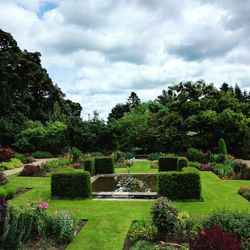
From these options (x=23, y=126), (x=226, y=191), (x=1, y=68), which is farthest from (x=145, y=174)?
(x=1, y=68)

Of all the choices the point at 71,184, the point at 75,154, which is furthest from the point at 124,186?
the point at 75,154

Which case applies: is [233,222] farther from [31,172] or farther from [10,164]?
[10,164]

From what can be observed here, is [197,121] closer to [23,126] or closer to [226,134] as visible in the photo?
[226,134]

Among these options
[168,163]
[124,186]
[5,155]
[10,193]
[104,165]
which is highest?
[5,155]

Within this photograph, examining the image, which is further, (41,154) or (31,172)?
(41,154)

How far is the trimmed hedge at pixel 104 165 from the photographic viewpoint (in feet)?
61.5

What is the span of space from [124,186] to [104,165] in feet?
14.3

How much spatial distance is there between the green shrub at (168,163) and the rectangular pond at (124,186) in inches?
58.1

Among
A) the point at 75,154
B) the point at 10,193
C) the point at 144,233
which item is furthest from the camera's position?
the point at 75,154

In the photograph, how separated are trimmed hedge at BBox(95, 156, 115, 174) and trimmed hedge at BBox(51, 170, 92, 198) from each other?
615cm

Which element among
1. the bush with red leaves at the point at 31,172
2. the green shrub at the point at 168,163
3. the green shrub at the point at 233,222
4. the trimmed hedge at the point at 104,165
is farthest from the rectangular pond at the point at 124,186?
the green shrub at the point at 233,222

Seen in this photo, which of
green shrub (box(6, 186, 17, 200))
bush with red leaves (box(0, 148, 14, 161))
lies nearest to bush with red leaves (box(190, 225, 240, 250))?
green shrub (box(6, 186, 17, 200))

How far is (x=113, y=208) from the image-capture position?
35.4 ft

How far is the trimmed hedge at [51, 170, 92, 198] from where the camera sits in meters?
12.5
